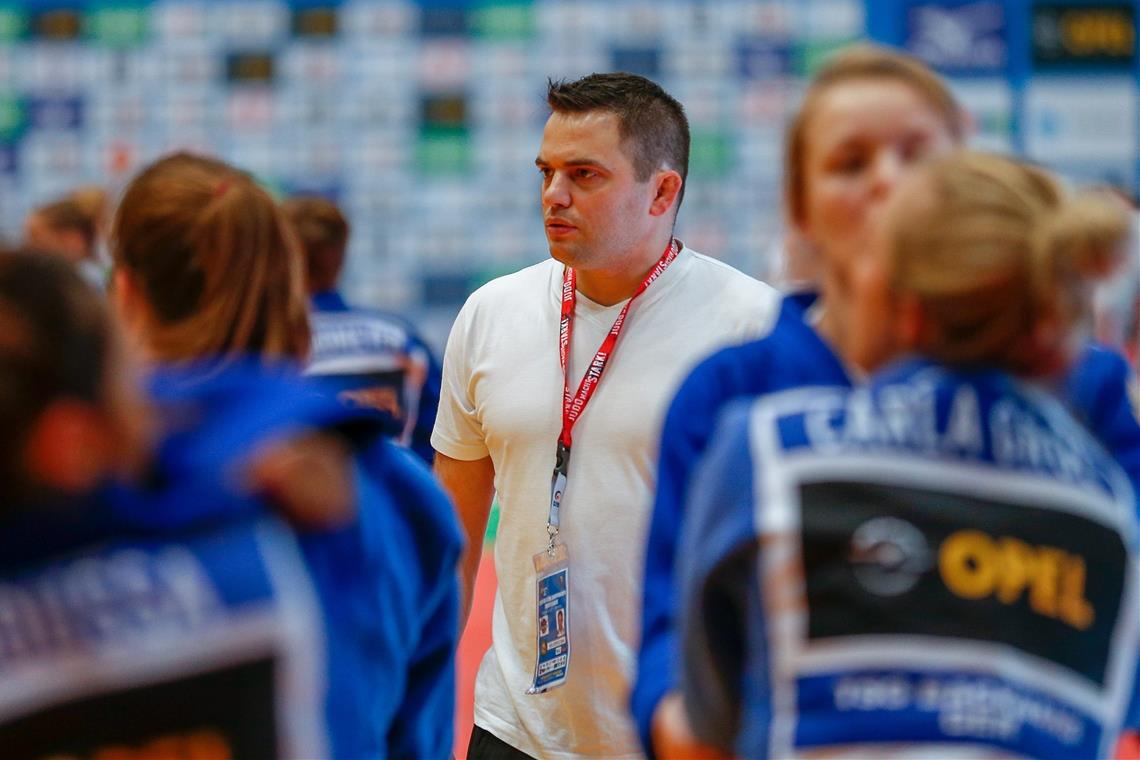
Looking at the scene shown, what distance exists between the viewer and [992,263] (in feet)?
4.66

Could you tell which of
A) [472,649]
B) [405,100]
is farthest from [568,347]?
[405,100]

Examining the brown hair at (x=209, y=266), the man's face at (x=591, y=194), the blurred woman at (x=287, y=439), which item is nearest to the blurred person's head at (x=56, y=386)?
the blurred woman at (x=287, y=439)

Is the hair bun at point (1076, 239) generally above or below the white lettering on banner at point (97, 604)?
above

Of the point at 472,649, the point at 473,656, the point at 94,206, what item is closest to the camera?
the point at 473,656

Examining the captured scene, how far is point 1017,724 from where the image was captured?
1.42 meters

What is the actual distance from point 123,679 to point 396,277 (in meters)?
8.55

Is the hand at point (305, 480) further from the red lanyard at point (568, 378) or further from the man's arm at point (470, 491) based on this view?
the man's arm at point (470, 491)

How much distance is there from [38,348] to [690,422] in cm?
73

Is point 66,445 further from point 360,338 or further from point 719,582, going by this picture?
point 360,338

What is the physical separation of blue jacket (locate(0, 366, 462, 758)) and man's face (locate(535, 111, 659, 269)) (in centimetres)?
157

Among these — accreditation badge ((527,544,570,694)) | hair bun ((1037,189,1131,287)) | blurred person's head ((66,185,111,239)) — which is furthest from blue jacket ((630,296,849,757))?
blurred person's head ((66,185,111,239))

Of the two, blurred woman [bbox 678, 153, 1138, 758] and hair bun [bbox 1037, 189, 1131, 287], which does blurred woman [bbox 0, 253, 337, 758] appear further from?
hair bun [bbox 1037, 189, 1131, 287]

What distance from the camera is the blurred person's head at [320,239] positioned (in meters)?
5.20

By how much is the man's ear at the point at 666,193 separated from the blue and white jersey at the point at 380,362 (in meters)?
1.73
